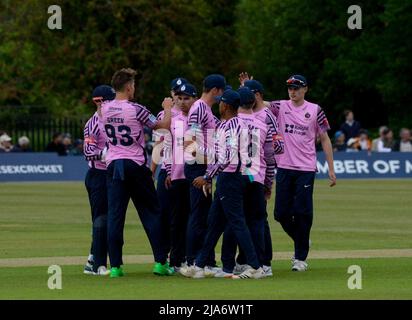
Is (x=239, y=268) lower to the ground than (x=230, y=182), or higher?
lower

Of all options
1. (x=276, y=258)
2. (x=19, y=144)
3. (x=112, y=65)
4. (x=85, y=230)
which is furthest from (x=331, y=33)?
(x=276, y=258)

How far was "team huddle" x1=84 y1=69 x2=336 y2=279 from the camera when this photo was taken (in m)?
15.7

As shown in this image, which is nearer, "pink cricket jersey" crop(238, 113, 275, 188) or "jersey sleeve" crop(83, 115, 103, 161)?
"pink cricket jersey" crop(238, 113, 275, 188)

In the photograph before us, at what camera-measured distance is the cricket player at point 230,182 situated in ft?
51.0

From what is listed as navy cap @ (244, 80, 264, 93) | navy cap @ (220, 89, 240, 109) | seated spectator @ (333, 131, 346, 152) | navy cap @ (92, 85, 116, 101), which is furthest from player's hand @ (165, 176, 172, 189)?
seated spectator @ (333, 131, 346, 152)

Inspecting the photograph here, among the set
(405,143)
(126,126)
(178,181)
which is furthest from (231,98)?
(405,143)

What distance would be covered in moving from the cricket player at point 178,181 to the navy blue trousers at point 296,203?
135cm

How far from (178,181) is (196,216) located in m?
0.65

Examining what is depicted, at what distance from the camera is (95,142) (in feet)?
54.5

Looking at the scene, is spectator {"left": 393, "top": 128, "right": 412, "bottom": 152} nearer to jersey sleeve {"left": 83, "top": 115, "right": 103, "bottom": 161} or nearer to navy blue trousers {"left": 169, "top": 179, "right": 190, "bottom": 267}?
navy blue trousers {"left": 169, "top": 179, "right": 190, "bottom": 267}

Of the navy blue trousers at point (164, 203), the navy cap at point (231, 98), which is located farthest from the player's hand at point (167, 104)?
the navy blue trousers at point (164, 203)

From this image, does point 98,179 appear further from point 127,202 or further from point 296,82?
point 296,82

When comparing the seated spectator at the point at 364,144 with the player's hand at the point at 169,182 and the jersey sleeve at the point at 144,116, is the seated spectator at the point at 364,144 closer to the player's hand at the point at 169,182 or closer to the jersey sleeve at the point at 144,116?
the player's hand at the point at 169,182

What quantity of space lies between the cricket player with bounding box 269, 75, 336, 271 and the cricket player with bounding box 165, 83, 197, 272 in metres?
1.35
